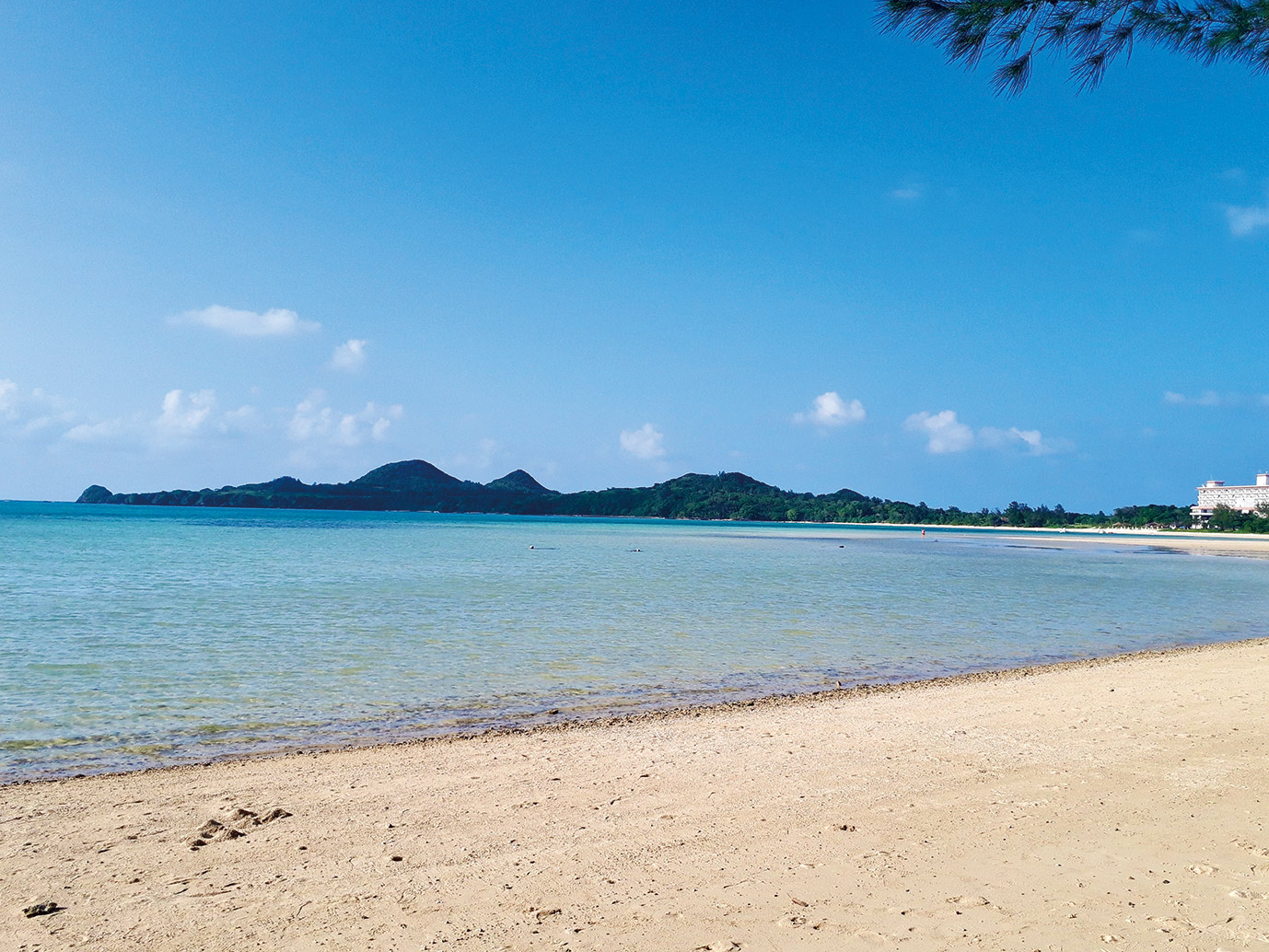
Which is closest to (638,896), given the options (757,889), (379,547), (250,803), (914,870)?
Result: (757,889)

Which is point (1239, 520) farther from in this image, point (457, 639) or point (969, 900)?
point (969, 900)

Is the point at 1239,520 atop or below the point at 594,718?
atop

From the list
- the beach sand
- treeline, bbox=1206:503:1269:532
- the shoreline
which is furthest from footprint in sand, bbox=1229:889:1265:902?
treeline, bbox=1206:503:1269:532

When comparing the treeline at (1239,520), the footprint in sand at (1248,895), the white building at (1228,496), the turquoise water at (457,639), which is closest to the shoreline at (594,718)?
the turquoise water at (457,639)

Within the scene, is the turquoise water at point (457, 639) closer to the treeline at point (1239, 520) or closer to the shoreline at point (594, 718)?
the shoreline at point (594, 718)

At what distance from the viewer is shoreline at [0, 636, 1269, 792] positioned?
7414mm

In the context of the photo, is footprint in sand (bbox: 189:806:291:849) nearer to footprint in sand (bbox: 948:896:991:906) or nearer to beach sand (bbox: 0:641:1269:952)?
beach sand (bbox: 0:641:1269:952)

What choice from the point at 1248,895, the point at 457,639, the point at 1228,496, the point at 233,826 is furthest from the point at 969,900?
the point at 1228,496

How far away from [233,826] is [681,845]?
3.07 m

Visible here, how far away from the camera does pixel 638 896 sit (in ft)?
14.4

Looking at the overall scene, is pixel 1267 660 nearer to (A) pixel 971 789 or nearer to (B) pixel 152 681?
(A) pixel 971 789

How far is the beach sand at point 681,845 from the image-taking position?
404 cm

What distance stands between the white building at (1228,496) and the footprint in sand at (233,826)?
170 metres

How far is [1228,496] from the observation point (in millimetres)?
157500
